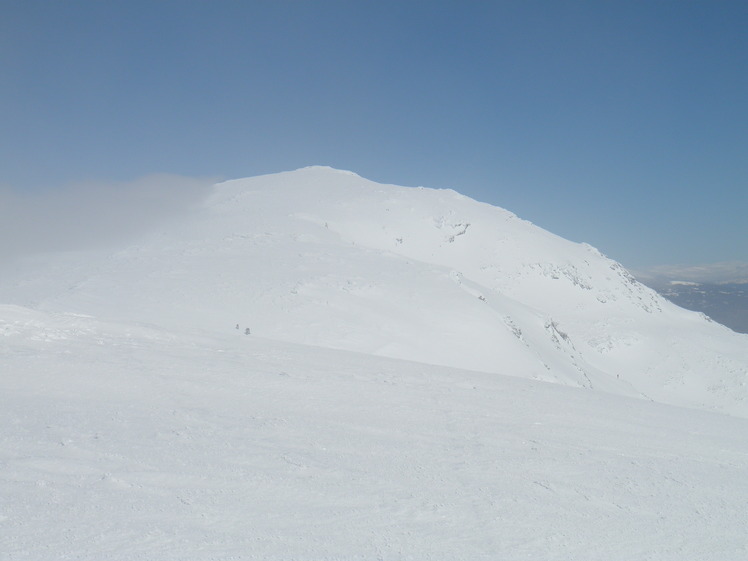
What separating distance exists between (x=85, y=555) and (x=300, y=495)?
1.97 meters

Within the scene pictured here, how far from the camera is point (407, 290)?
28.6 meters

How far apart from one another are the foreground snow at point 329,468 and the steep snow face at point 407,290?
949 cm

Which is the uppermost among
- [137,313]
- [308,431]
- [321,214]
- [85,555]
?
[321,214]

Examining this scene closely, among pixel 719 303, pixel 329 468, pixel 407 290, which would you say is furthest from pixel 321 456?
pixel 719 303

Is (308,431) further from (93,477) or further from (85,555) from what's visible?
(85,555)

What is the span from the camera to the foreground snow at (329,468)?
4.71m

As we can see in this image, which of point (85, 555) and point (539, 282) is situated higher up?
point (539, 282)

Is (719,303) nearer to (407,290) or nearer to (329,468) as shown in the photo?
(407,290)

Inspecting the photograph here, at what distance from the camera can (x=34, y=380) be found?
28.1 ft

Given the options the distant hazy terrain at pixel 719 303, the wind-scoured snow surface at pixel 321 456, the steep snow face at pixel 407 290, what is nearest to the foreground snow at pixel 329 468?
the wind-scoured snow surface at pixel 321 456

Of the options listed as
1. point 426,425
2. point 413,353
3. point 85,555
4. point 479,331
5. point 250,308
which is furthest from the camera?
point 479,331

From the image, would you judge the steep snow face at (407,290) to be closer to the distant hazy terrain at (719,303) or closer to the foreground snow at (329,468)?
the foreground snow at (329,468)

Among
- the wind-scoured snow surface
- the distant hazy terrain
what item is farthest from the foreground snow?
the distant hazy terrain

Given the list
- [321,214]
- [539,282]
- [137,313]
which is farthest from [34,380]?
[539,282]
